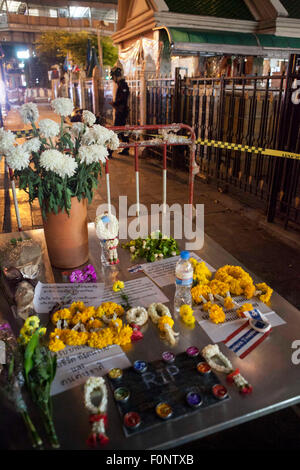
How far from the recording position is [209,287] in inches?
74.3

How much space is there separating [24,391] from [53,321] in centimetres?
40

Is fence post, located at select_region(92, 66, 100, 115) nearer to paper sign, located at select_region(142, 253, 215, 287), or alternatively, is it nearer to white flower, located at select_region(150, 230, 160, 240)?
white flower, located at select_region(150, 230, 160, 240)

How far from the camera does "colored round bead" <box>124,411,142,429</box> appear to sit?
1129 millimetres

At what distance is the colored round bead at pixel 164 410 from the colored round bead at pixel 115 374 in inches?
7.8

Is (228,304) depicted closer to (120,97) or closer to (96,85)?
(120,97)

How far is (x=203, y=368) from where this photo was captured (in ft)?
4.50

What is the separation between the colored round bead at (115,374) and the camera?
1317 mm

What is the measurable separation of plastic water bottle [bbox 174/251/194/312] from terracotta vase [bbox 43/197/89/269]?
67 centimetres

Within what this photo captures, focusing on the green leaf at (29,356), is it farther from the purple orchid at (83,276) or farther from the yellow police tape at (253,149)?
the yellow police tape at (253,149)

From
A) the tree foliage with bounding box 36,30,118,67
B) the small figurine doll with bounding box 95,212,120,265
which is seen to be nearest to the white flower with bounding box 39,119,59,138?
the small figurine doll with bounding box 95,212,120,265

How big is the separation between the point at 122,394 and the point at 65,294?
759 mm

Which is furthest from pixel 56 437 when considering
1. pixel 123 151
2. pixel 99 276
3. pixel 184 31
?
pixel 184 31

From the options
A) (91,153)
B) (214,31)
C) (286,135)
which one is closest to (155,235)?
(91,153)

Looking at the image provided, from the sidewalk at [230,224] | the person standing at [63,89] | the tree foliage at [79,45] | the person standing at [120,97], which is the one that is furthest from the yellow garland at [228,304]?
the tree foliage at [79,45]
